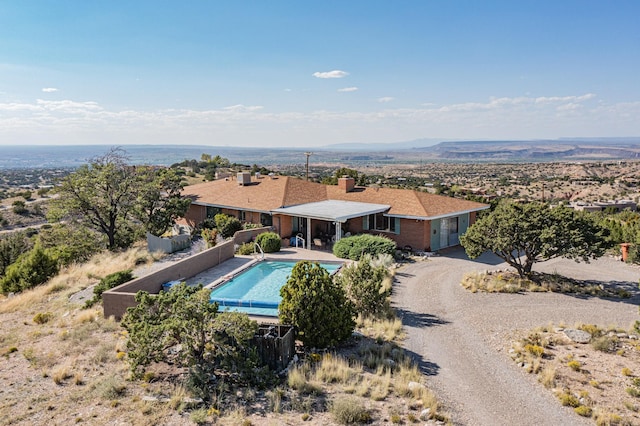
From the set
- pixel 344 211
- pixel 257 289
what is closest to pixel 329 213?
pixel 344 211

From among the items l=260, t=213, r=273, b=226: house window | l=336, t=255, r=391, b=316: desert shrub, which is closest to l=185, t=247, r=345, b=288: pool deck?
l=260, t=213, r=273, b=226: house window

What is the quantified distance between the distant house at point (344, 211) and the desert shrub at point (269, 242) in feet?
6.13

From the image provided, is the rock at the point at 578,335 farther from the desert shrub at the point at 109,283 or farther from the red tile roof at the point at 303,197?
the desert shrub at the point at 109,283

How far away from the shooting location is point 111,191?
28328 millimetres

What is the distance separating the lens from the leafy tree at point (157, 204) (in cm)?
2853

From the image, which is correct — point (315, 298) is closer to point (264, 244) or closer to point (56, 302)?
point (56, 302)

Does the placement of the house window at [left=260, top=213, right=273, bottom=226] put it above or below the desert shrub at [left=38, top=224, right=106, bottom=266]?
above

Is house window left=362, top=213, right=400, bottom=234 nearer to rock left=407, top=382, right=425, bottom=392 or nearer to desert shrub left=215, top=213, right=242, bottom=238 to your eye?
desert shrub left=215, top=213, right=242, bottom=238

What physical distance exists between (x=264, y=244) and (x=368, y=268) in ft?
34.0

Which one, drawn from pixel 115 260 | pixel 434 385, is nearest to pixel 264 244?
pixel 115 260

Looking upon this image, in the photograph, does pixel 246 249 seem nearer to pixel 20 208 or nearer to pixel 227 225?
pixel 227 225

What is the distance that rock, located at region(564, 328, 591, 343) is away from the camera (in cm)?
1278

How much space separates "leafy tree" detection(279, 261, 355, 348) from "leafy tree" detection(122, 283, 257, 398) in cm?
140

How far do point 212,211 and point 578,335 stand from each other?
76.9ft
